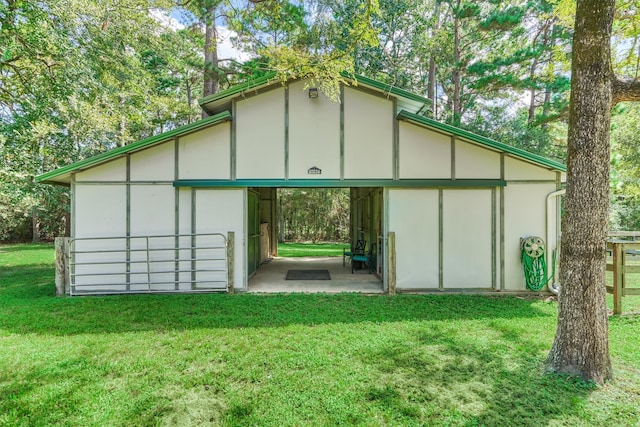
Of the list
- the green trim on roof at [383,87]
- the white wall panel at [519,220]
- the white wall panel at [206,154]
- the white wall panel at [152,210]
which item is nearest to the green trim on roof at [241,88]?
the white wall panel at [206,154]

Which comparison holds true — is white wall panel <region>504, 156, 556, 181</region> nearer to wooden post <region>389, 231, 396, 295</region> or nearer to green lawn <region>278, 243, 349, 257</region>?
wooden post <region>389, 231, 396, 295</region>

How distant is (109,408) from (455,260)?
5866mm

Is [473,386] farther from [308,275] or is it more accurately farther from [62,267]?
[62,267]

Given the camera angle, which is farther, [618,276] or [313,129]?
[313,129]

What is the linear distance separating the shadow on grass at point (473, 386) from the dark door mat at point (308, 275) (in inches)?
166

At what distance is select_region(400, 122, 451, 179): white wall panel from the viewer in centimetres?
621

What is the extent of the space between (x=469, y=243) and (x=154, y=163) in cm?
663

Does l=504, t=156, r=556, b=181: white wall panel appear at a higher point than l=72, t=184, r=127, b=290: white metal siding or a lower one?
higher

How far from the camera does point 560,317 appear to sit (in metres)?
3.07

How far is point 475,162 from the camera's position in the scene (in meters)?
6.19

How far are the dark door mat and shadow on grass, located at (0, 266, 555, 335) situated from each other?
5.89 ft

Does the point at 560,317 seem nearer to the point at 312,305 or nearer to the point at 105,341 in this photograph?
the point at 312,305

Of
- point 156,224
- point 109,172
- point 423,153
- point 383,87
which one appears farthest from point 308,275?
point 109,172

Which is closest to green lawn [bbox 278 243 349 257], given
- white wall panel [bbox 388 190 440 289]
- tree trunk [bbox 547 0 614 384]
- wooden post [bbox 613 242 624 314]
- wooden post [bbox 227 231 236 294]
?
white wall panel [bbox 388 190 440 289]
